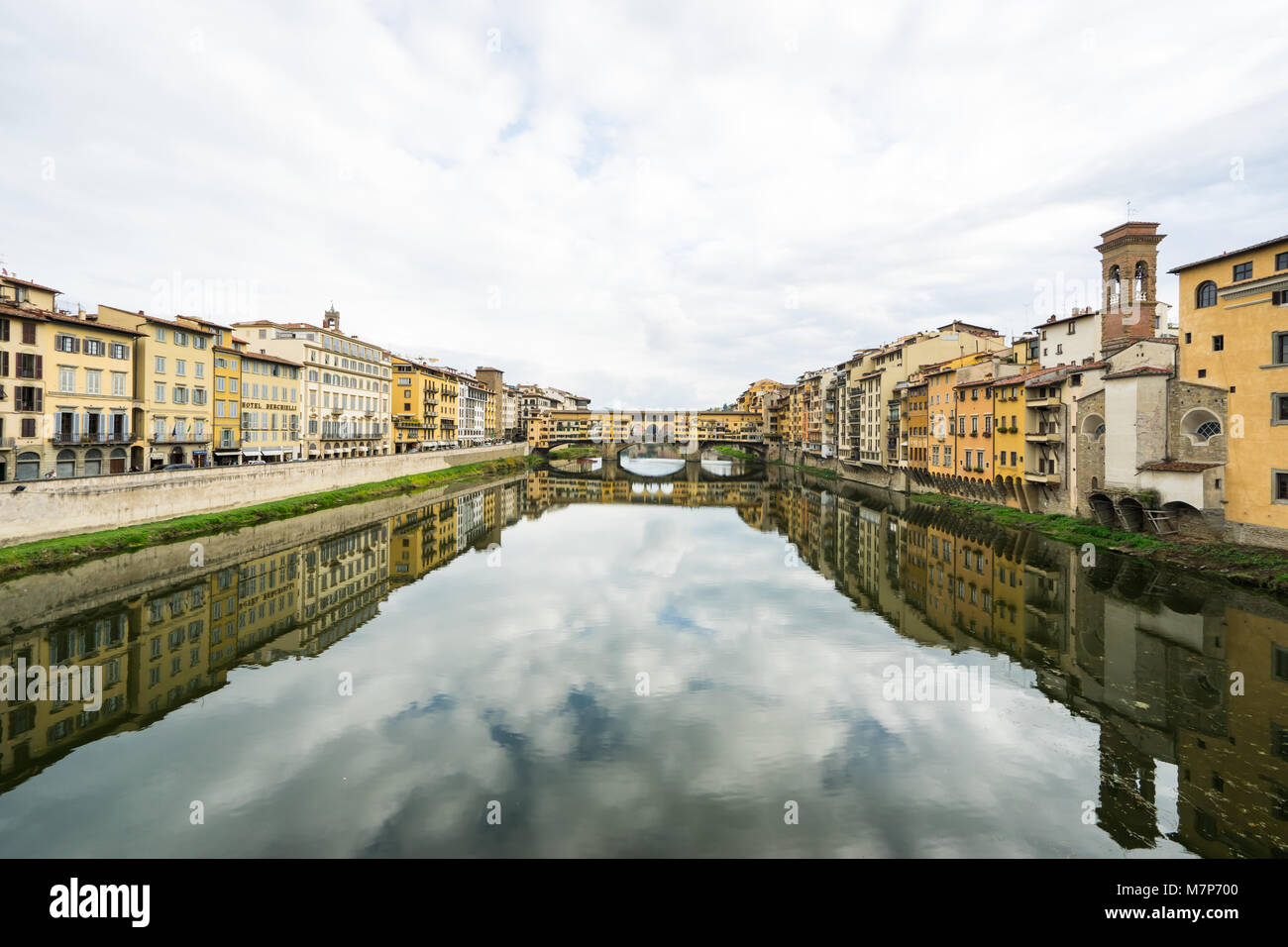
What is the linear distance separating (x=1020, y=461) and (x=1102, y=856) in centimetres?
4421

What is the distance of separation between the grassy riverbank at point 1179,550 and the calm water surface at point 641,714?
65.4 inches

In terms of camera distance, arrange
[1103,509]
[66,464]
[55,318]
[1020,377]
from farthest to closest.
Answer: [1020,377] < [66,464] < [1103,509] < [55,318]

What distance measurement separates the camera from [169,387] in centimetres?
4828

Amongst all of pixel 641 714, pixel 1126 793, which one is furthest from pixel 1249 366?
pixel 641 714

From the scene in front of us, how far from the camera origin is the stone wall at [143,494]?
2916cm

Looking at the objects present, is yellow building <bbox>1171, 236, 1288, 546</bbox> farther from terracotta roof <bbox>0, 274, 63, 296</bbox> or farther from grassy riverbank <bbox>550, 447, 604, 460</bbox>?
grassy riverbank <bbox>550, 447, 604, 460</bbox>

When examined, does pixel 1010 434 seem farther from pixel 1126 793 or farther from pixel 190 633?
pixel 190 633

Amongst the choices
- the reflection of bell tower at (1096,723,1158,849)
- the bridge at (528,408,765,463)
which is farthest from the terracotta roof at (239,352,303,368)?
the bridge at (528,408,765,463)

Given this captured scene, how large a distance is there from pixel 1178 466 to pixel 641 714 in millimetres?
34111

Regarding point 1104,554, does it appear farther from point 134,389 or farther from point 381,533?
point 134,389

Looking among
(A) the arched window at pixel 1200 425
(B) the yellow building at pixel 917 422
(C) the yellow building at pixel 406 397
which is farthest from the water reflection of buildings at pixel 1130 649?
(C) the yellow building at pixel 406 397

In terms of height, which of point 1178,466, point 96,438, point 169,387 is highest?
point 169,387

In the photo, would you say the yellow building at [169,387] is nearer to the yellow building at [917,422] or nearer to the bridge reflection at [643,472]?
the bridge reflection at [643,472]
